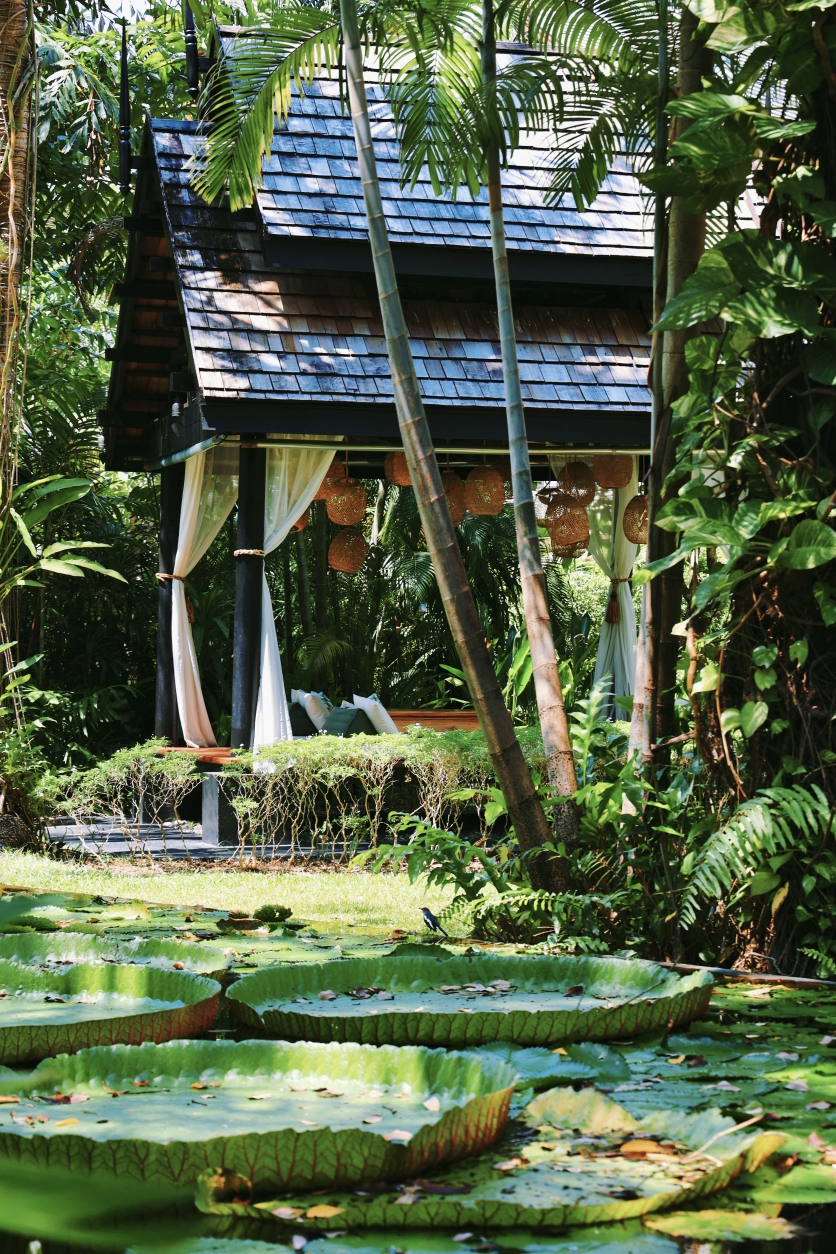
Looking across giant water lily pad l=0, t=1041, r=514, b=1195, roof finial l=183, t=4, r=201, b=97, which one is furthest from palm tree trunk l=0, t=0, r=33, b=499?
giant water lily pad l=0, t=1041, r=514, b=1195

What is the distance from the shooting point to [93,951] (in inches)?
139

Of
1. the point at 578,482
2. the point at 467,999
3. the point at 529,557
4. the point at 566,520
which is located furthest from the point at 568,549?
the point at 467,999

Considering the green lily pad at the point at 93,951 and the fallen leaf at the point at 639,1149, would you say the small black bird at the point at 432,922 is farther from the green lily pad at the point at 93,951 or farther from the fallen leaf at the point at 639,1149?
the fallen leaf at the point at 639,1149

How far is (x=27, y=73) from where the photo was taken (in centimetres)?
713

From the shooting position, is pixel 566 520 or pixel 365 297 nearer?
pixel 365 297

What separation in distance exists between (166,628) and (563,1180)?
888cm

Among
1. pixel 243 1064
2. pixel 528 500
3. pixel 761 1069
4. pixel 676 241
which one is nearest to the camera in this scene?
pixel 243 1064

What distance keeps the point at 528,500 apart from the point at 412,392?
0.58 metres

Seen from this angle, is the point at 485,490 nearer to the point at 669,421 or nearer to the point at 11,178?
the point at 11,178

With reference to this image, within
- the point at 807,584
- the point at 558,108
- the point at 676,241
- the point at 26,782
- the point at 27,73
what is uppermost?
the point at 27,73

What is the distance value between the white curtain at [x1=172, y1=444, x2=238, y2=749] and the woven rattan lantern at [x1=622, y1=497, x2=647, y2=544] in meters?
3.06

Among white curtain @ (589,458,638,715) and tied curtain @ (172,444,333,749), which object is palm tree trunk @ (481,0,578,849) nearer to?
tied curtain @ (172,444,333,749)

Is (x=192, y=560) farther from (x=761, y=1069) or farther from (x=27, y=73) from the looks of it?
(x=761, y=1069)

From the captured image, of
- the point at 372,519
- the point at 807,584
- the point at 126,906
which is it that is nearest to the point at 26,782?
the point at 126,906
